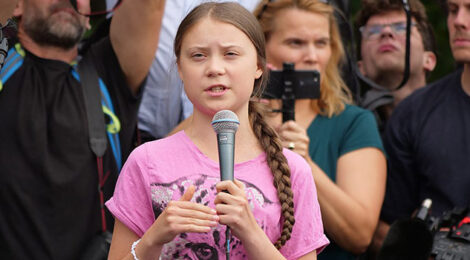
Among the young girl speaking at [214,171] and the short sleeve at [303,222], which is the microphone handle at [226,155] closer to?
the young girl speaking at [214,171]

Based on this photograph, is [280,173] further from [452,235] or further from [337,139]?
[337,139]

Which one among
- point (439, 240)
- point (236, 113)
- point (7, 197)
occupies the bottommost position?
point (439, 240)

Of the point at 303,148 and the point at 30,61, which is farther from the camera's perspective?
the point at 30,61

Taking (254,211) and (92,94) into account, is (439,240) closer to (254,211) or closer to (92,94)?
(254,211)

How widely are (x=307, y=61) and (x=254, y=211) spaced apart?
1.61 m

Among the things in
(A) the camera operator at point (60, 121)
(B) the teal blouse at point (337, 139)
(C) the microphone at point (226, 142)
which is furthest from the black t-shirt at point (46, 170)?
(C) the microphone at point (226, 142)

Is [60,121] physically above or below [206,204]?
above

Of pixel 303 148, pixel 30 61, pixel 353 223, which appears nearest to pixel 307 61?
pixel 303 148

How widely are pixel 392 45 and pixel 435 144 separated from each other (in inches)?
38.8

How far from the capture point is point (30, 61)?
11.9ft

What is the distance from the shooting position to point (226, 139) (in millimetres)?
2049

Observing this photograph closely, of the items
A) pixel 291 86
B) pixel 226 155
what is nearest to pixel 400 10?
pixel 291 86

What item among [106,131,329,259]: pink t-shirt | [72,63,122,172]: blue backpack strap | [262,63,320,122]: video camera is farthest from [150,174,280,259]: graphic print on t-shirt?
[72,63,122,172]: blue backpack strap

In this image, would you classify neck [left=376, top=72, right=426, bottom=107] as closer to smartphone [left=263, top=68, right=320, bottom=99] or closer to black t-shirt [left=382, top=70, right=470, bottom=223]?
black t-shirt [left=382, top=70, right=470, bottom=223]
